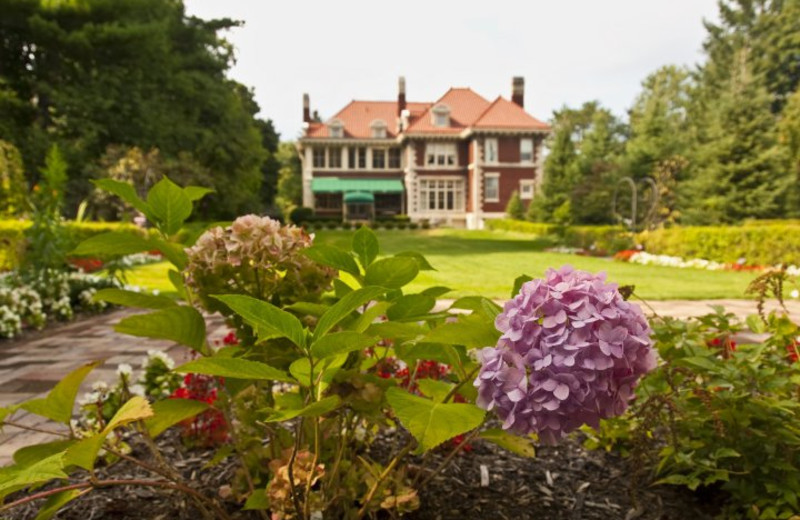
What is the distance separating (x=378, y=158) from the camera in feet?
121

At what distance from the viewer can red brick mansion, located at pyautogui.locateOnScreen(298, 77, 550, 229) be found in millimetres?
33188

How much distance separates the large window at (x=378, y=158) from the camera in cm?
3681

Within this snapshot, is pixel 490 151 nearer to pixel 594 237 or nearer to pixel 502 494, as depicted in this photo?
pixel 594 237

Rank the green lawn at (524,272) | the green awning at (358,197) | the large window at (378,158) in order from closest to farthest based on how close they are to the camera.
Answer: the green lawn at (524,272) < the green awning at (358,197) < the large window at (378,158)

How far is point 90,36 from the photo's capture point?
19.4 meters

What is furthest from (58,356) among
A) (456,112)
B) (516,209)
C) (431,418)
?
(456,112)

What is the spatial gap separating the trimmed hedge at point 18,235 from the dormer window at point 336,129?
23.7 metres

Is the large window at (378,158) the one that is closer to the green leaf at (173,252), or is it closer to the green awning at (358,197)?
the green awning at (358,197)

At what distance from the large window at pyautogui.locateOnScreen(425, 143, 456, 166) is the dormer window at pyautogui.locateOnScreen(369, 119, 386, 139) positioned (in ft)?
11.3

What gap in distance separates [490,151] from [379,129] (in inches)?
305

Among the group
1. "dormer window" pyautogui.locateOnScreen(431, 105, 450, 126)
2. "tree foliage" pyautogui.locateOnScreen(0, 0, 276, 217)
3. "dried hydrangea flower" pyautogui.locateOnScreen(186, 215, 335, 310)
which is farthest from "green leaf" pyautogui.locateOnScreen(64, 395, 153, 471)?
"dormer window" pyautogui.locateOnScreen(431, 105, 450, 126)

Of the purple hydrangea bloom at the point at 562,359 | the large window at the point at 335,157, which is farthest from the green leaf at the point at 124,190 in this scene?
the large window at the point at 335,157

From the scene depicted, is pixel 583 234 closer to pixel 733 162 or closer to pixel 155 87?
pixel 733 162

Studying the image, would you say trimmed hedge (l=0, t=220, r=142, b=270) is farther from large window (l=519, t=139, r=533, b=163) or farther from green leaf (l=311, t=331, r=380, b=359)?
large window (l=519, t=139, r=533, b=163)
